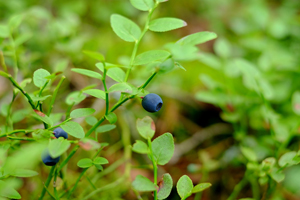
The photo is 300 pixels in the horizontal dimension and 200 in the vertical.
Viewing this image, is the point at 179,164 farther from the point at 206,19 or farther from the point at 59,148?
the point at 206,19

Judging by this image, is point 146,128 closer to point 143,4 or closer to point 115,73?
point 115,73

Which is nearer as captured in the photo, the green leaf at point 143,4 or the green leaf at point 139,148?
the green leaf at point 139,148

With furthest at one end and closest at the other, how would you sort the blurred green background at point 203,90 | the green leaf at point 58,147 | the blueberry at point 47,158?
the blurred green background at point 203,90, the blueberry at point 47,158, the green leaf at point 58,147

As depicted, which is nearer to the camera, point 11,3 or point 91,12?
point 11,3

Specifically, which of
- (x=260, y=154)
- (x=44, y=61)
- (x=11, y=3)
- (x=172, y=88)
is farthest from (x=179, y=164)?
Result: (x=11, y=3)

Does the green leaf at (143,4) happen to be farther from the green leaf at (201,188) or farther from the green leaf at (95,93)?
the green leaf at (201,188)

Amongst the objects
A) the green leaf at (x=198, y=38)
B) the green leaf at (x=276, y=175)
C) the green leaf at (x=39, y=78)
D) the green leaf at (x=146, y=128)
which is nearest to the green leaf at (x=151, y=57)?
the green leaf at (x=198, y=38)

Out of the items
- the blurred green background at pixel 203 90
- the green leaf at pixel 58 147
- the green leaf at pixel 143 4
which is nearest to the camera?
the green leaf at pixel 58 147

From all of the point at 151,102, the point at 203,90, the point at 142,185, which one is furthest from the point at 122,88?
the point at 203,90
